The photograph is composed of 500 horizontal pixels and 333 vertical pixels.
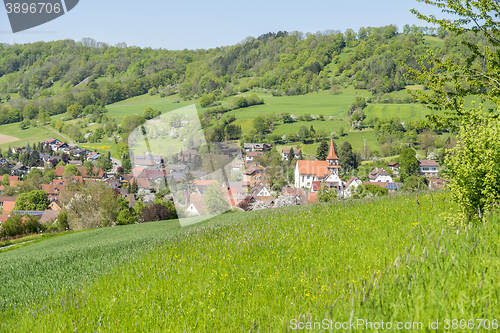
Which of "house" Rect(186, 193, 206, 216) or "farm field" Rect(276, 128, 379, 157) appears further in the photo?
"farm field" Rect(276, 128, 379, 157)

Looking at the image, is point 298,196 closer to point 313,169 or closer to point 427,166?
point 313,169

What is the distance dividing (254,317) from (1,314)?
176 inches

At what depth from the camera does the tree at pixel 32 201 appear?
383 ft

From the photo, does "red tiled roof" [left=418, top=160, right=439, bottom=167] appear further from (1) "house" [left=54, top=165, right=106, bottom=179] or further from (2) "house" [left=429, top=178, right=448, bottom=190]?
(1) "house" [left=54, top=165, right=106, bottom=179]

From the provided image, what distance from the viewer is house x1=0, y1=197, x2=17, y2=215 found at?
119 metres

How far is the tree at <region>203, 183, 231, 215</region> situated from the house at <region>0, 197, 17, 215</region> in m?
137

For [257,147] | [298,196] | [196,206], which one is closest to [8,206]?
[257,147]

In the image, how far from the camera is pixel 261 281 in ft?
16.3

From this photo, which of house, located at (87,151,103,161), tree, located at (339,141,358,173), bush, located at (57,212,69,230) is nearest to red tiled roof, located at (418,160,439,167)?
tree, located at (339,141,358,173)

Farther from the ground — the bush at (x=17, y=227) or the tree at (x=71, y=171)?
the bush at (x=17, y=227)

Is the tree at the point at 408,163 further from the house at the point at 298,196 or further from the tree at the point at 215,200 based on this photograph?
the tree at the point at 215,200

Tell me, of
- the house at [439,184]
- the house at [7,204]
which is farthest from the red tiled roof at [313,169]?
the house at [7,204]

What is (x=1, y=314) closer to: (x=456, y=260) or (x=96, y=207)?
(x=456, y=260)

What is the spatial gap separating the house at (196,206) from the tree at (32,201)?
13041 centimetres
